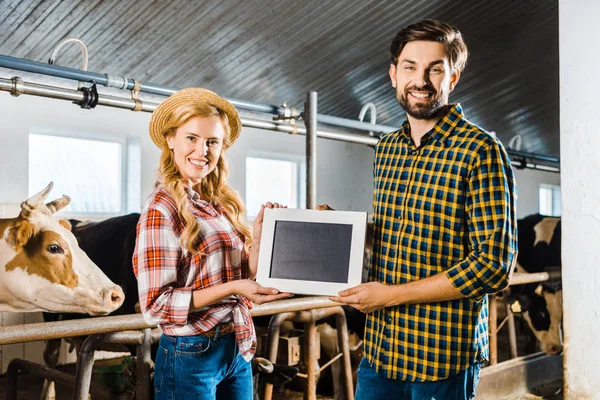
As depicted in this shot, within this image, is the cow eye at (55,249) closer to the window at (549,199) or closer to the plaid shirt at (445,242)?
the plaid shirt at (445,242)

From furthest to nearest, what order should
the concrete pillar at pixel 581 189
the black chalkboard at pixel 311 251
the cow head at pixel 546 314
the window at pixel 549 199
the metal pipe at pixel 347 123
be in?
1. the window at pixel 549 199
2. the cow head at pixel 546 314
3. the metal pipe at pixel 347 123
4. the concrete pillar at pixel 581 189
5. the black chalkboard at pixel 311 251

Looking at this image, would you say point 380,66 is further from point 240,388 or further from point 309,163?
point 240,388

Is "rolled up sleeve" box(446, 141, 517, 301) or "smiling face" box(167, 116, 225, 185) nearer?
"rolled up sleeve" box(446, 141, 517, 301)

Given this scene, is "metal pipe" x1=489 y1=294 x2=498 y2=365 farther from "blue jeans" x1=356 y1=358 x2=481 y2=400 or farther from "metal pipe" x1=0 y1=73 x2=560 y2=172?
"blue jeans" x1=356 y1=358 x2=481 y2=400

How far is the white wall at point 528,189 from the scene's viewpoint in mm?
9102

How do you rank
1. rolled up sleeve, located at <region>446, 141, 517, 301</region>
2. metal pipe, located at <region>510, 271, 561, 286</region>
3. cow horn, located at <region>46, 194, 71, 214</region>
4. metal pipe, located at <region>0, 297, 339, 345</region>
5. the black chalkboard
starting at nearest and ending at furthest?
rolled up sleeve, located at <region>446, 141, 517, 301</region>
the black chalkboard
metal pipe, located at <region>0, 297, 339, 345</region>
cow horn, located at <region>46, 194, 71, 214</region>
metal pipe, located at <region>510, 271, 561, 286</region>

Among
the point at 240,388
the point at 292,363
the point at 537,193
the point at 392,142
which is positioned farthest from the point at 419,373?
the point at 537,193

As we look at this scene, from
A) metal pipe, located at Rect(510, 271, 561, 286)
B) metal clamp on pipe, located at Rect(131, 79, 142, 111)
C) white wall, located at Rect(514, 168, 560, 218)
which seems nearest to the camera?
metal clamp on pipe, located at Rect(131, 79, 142, 111)

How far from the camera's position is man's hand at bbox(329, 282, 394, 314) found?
1.33 metres

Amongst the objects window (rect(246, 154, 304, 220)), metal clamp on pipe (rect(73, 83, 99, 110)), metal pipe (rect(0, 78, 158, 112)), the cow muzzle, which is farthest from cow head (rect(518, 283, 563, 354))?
metal clamp on pipe (rect(73, 83, 99, 110))

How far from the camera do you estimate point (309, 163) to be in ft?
10.4

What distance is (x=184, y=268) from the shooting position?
1.38 metres

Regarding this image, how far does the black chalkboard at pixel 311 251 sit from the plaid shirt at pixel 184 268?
0.12 m

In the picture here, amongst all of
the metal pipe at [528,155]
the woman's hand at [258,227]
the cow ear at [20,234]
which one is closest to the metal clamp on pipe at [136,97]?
the cow ear at [20,234]
